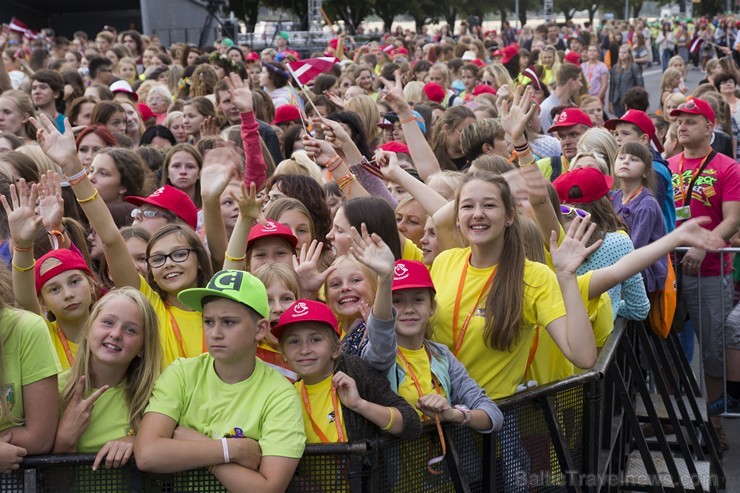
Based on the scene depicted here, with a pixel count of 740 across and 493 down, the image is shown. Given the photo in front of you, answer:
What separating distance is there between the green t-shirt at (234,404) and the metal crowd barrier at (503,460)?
0.12 meters

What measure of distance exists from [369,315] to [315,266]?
2.73 feet

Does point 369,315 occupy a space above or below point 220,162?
below

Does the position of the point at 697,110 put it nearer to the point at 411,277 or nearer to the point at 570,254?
the point at 570,254

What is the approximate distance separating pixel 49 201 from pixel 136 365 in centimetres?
118

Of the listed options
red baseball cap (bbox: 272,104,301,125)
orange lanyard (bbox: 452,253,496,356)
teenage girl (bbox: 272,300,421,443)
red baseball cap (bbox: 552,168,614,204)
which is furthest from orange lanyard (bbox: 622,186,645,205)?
red baseball cap (bbox: 272,104,301,125)

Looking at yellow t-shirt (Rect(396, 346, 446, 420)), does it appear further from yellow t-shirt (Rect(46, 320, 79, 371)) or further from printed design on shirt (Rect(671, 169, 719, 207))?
printed design on shirt (Rect(671, 169, 719, 207))

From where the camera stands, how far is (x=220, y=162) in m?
5.48

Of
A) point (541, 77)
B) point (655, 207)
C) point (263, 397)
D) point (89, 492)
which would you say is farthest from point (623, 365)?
point (541, 77)

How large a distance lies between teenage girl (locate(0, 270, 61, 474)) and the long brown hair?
A: 1.89 meters

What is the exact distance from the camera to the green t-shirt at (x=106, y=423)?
4.12 metres

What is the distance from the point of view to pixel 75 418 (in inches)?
160

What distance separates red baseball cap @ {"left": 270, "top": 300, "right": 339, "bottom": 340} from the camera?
4.17 m

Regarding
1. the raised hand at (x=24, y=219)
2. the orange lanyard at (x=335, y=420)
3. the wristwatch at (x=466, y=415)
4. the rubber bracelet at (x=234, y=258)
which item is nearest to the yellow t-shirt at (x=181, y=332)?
the rubber bracelet at (x=234, y=258)

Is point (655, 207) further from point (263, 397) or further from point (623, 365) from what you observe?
point (263, 397)
